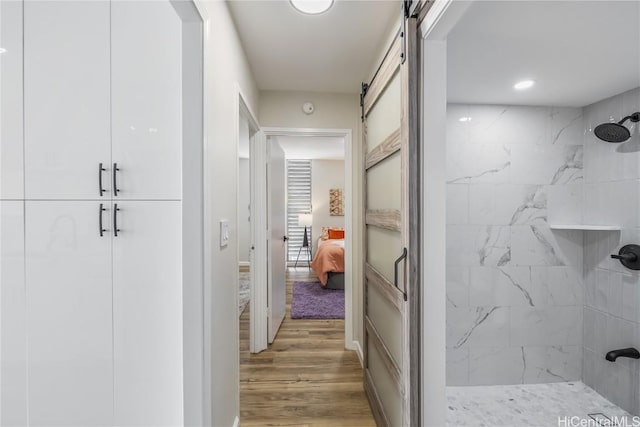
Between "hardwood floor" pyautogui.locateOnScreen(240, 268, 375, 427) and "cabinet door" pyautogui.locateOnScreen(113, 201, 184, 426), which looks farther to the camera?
"hardwood floor" pyautogui.locateOnScreen(240, 268, 375, 427)

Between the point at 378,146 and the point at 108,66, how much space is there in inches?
56.2

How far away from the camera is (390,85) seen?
164cm

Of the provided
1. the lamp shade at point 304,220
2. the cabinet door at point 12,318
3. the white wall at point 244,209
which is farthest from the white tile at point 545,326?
the white wall at point 244,209

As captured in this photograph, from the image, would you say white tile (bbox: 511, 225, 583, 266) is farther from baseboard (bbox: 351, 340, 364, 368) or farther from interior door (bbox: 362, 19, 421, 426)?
baseboard (bbox: 351, 340, 364, 368)

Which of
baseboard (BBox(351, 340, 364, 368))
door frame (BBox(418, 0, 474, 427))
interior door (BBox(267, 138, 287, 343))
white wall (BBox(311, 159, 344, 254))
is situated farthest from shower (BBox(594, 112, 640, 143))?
white wall (BBox(311, 159, 344, 254))

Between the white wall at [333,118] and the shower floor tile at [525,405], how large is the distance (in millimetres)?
946

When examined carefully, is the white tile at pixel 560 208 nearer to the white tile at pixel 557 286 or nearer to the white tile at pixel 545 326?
the white tile at pixel 557 286

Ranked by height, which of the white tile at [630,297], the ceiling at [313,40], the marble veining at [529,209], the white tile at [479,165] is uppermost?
the ceiling at [313,40]

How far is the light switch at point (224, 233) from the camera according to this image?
5.03ft

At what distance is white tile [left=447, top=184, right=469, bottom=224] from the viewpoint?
2.40m

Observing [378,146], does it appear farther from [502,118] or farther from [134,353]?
[134,353]

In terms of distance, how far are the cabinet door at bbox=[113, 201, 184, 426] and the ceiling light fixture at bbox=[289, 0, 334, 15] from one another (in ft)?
4.09

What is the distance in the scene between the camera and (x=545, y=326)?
245 centimetres

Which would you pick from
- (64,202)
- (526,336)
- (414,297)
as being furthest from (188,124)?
(526,336)
